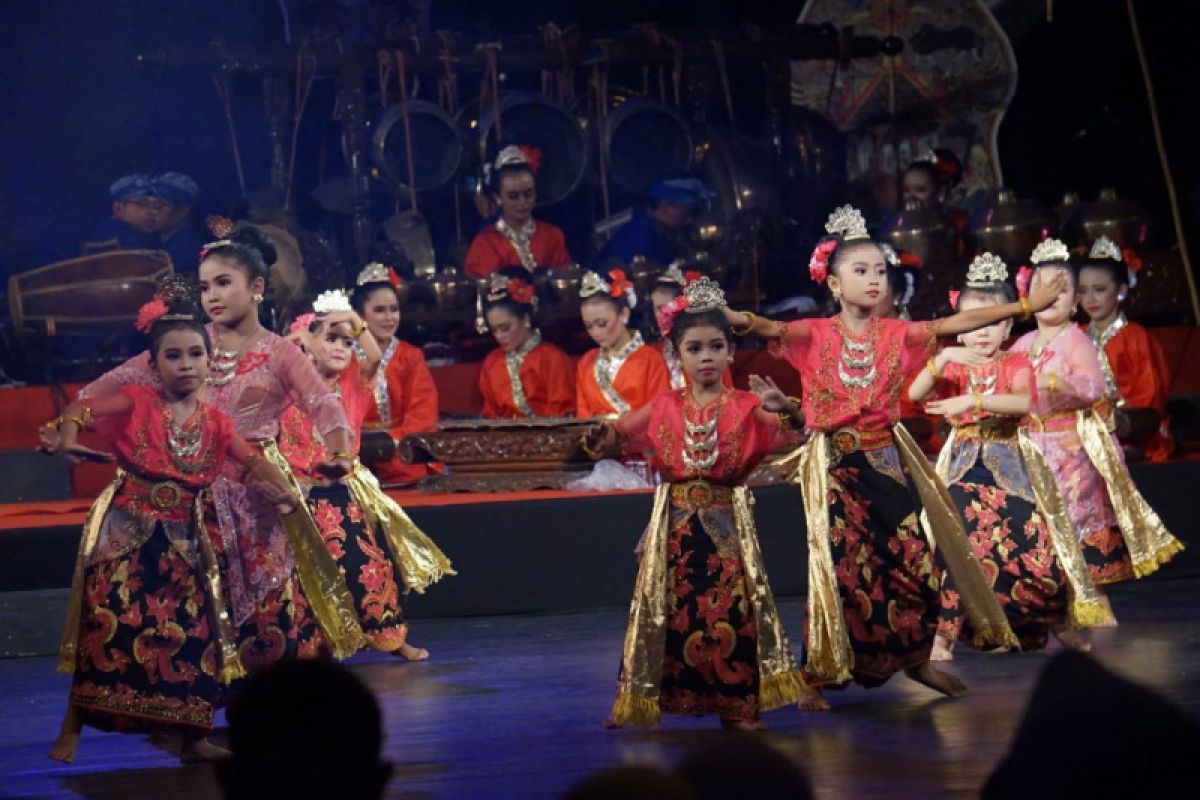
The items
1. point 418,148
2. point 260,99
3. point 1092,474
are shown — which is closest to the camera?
point 1092,474

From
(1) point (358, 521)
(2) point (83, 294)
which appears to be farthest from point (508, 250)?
(1) point (358, 521)

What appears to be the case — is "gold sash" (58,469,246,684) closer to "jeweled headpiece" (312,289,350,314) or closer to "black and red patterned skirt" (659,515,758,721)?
"black and red patterned skirt" (659,515,758,721)

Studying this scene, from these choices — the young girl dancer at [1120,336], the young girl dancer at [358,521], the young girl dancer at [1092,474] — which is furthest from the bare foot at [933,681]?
the young girl dancer at [1120,336]

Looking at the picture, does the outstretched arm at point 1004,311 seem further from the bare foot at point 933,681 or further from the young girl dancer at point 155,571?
the young girl dancer at point 155,571

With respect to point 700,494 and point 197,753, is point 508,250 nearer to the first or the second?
point 700,494

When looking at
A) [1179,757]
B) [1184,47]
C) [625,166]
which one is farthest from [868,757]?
[1184,47]

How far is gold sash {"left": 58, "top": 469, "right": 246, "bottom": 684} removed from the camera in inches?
156

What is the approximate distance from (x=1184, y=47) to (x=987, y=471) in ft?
14.1

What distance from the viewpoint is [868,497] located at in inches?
175

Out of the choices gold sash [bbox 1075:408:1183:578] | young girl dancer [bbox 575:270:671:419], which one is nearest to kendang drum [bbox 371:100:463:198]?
young girl dancer [bbox 575:270:671:419]

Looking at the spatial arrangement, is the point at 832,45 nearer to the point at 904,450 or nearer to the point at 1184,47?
the point at 1184,47

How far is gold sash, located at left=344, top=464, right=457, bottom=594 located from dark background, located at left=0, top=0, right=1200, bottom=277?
2368 mm

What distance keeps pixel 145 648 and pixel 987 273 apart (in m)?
2.62

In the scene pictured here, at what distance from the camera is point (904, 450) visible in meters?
4.50
